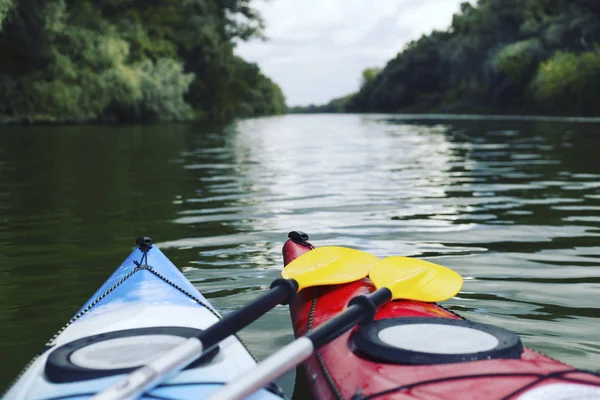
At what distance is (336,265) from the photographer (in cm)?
314

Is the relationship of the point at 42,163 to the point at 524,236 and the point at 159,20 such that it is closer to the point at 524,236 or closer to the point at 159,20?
the point at 524,236

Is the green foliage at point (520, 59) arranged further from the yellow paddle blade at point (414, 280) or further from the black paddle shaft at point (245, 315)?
the black paddle shaft at point (245, 315)

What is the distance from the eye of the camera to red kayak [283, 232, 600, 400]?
1886 millimetres

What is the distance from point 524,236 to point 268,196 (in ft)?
10.4

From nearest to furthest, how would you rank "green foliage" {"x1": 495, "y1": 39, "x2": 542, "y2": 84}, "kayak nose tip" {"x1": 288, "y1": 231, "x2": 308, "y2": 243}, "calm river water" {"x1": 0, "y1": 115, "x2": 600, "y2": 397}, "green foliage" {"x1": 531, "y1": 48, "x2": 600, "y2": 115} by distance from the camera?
"calm river water" {"x1": 0, "y1": 115, "x2": 600, "y2": 397} < "kayak nose tip" {"x1": 288, "y1": 231, "x2": 308, "y2": 243} < "green foliage" {"x1": 531, "y1": 48, "x2": 600, "y2": 115} < "green foliage" {"x1": 495, "y1": 39, "x2": 542, "y2": 84}

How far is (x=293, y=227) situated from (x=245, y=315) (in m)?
3.65

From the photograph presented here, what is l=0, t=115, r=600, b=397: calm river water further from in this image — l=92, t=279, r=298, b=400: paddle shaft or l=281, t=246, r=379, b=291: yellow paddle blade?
l=92, t=279, r=298, b=400: paddle shaft

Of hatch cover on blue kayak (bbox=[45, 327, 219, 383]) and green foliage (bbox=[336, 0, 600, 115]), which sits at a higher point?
green foliage (bbox=[336, 0, 600, 115])

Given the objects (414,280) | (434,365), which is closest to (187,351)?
(434,365)

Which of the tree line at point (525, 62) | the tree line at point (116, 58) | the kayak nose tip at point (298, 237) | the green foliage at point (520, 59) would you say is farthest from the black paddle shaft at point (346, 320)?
the green foliage at point (520, 59)

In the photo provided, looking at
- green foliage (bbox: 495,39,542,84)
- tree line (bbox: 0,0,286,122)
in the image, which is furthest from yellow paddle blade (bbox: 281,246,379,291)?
green foliage (bbox: 495,39,542,84)

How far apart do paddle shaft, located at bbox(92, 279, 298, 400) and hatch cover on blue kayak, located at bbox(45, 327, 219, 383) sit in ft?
0.33

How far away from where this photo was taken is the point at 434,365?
80.4 inches

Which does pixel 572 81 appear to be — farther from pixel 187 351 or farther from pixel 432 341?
pixel 187 351
